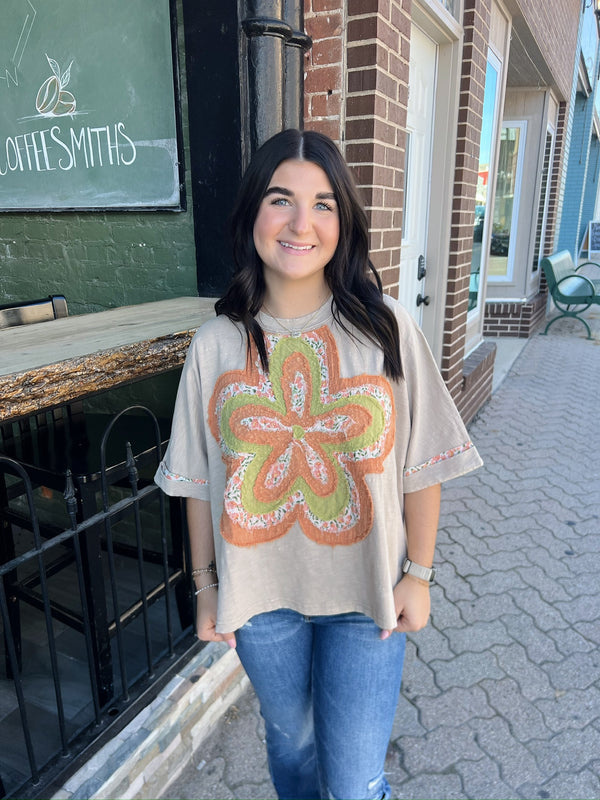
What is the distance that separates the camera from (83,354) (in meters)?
1.60

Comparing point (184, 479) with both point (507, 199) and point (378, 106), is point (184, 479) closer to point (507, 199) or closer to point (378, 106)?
point (378, 106)

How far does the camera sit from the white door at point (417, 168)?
354 cm

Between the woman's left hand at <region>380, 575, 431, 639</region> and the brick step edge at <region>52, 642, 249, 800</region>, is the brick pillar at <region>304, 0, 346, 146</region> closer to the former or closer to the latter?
the woman's left hand at <region>380, 575, 431, 639</region>

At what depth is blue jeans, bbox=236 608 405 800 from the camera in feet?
4.51

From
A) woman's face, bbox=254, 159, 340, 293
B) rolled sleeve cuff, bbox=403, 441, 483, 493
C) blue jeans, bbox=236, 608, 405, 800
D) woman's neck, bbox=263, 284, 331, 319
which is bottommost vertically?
blue jeans, bbox=236, 608, 405, 800

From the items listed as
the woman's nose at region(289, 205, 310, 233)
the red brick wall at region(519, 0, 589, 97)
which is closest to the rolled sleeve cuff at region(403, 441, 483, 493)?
the woman's nose at region(289, 205, 310, 233)

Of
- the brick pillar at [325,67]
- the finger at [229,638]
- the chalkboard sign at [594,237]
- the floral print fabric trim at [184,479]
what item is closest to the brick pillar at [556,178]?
the chalkboard sign at [594,237]

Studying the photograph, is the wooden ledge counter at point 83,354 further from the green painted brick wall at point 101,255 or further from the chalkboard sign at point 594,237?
the chalkboard sign at point 594,237

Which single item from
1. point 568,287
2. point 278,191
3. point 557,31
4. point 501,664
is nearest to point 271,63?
point 278,191

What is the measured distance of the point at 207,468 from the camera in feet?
4.69

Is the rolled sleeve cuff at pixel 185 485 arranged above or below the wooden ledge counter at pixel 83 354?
below

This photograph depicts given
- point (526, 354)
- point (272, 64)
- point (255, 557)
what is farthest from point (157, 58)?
point (526, 354)

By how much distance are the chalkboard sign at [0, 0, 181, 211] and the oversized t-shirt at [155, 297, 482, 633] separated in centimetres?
161

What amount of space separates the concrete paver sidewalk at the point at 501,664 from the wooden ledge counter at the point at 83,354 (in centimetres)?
146
